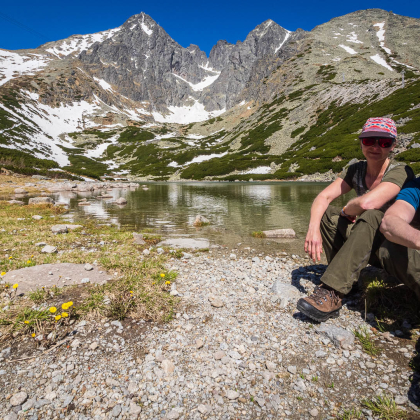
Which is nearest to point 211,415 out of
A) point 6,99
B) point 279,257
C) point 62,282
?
point 62,282

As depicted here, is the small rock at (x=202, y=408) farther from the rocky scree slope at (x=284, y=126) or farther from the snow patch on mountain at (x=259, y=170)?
the snow patch on mountain at (x=259, y=170)

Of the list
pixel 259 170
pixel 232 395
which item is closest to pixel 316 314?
pixel 232 395

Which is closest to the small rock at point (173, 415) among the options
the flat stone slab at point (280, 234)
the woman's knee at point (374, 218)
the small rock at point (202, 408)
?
the small rock at point (202, 408)

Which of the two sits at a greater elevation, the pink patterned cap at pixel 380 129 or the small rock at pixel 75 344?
the pink patterned cap at pixel 380 129

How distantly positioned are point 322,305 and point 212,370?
228cm

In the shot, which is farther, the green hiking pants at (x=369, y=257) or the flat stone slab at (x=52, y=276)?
the flat stone slab at (x=52, y=276)

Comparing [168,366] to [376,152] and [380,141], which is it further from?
[380,141]

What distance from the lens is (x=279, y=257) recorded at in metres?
8.91

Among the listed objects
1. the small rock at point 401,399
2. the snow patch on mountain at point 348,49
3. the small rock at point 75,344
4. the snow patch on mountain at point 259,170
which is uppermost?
the snow patch on mountain at point 348,49

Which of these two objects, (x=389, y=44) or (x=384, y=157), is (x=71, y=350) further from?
(x=389, y=44)

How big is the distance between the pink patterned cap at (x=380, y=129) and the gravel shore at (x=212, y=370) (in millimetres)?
3382

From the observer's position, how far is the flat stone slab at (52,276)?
5491 mm

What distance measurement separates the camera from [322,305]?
438 cm

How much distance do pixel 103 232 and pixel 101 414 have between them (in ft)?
34.7
